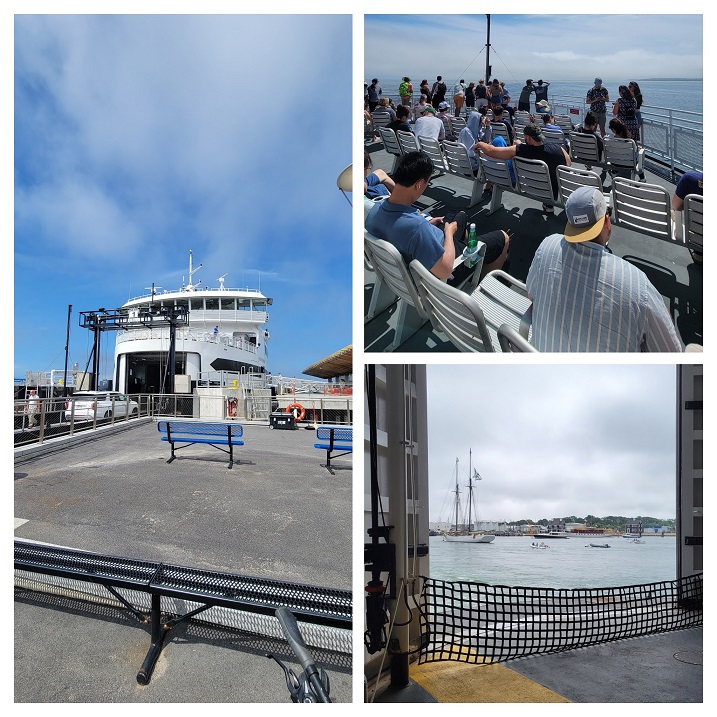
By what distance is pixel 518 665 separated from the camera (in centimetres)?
226

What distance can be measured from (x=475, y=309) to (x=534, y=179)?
2.14m

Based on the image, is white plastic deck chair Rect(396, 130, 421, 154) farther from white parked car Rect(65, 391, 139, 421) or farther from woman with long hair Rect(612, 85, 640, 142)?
white parked car Rect(65, 391, 139, 421)

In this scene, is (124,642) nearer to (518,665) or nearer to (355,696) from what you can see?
(355,696)

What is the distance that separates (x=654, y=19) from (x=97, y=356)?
80.9 ft

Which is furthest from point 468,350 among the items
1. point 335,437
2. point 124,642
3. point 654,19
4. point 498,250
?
point 335,437

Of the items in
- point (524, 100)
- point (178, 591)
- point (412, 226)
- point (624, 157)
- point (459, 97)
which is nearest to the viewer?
point (178, 591)

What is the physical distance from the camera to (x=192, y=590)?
7.24 ft

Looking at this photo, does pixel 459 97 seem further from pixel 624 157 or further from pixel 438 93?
pixel 624 157

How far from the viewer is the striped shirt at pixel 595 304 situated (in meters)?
1.71

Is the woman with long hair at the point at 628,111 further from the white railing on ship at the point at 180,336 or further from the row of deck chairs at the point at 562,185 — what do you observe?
the white railing on ship at the point at 180,336

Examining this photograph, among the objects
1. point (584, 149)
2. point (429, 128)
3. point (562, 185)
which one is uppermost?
point (429, 128)

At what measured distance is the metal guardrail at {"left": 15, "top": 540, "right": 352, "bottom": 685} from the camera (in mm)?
2072

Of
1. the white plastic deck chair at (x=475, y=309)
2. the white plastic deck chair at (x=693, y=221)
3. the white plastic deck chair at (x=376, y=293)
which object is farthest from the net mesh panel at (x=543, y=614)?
the white plastic deck chair at (x=693, y=221)

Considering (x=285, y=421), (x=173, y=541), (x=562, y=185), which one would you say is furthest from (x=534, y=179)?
(x=285, y=421)
